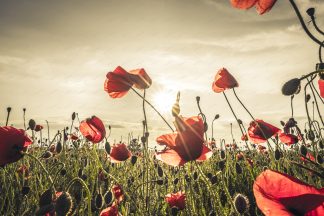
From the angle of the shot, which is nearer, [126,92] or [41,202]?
[41,202]

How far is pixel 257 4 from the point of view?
3.32 feet

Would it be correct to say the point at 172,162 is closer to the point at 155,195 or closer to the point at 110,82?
the point at 110,82

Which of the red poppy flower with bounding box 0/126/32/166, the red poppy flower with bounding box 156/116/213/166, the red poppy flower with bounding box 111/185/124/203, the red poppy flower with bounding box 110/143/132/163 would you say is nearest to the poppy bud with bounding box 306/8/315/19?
the red poppy flower with bounding box 156/116/213/166

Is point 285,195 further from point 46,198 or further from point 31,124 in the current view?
point 31,124

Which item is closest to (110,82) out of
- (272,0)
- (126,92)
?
(126,92)

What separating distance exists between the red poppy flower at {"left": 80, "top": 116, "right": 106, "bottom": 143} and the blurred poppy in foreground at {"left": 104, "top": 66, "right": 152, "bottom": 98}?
0.90ft

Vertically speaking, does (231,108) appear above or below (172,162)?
above

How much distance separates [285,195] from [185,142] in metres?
1.04

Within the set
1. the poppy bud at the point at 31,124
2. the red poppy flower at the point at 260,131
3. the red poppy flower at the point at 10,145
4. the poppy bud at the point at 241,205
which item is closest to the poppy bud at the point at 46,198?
the red poppy flower at the point at 10,145

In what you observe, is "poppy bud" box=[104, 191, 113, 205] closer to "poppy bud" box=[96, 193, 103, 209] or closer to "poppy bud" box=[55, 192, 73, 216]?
"poppy bud" box=[96, 193, 103, 209]

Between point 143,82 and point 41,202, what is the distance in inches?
52.4

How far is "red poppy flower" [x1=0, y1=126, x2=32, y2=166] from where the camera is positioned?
1.94 metres

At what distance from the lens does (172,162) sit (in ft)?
5.74

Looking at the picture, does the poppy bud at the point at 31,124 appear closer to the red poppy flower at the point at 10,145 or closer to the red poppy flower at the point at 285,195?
the red poppy flower at the point at 10,145
